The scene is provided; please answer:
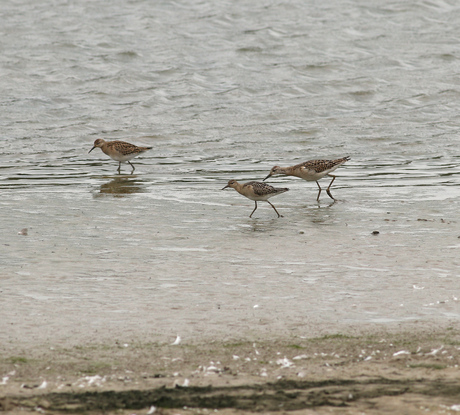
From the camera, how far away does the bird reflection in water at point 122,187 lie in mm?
14305

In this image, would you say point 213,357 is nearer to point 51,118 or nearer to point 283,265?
point 283,265

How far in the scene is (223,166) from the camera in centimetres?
1700

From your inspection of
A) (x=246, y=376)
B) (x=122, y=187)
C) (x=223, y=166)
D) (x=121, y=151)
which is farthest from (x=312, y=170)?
(x=246, y=376)

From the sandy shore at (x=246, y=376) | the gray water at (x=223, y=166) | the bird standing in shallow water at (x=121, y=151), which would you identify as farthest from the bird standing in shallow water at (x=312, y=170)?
the sandy shore at (x=246, y=376)

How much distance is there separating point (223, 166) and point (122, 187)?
109 inches

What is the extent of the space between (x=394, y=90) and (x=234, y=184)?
13.3 m

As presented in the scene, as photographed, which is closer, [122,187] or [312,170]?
[312,170]

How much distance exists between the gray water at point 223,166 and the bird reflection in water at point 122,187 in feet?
0.26

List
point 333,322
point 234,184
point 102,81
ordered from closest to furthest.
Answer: point 333,322
point 234,184
point 102,81

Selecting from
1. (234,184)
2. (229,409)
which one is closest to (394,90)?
(234,184)

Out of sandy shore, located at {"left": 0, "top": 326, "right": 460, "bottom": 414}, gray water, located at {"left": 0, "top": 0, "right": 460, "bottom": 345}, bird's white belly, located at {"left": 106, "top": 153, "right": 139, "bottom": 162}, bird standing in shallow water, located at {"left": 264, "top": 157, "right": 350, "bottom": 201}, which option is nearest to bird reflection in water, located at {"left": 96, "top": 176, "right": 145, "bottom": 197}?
gray water, located at {"left": 0, "top": 0, "right": 460, "bottom": 345}

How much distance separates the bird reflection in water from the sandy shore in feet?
24.9

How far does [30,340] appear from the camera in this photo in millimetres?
6938

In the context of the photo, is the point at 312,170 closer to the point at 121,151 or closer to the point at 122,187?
the point at 122,187
